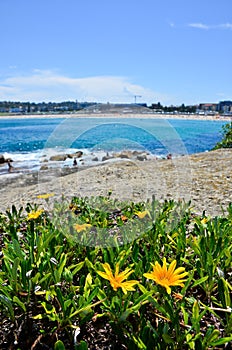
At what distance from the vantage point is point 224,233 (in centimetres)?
201

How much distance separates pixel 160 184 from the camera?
14.3ft

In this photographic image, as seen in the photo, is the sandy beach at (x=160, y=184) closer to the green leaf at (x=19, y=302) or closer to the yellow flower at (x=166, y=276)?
the yellow flower at (x=166, y=276)

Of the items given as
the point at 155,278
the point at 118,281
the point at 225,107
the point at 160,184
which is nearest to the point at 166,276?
the point at 155,278

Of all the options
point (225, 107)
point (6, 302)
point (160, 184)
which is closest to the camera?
point (6, 302)

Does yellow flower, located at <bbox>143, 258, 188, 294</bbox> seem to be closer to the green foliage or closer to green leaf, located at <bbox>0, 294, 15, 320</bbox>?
the green foliage

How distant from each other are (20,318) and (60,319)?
0.19 metres

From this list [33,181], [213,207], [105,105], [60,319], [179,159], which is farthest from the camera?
[33,181]

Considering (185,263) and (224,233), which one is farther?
(224,233)

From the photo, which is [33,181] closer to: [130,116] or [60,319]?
[130,116]

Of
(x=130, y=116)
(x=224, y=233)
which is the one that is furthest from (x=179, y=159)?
(x=224, y=233)

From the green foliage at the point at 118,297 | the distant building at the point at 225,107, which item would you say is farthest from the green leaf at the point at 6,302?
the distant building at the point at 225,107

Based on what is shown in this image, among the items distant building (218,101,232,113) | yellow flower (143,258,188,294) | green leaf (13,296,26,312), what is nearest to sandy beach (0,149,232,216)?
yellow flower (143,258,188,294)

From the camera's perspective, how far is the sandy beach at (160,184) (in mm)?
3814

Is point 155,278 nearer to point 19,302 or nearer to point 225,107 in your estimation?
point 19,302
